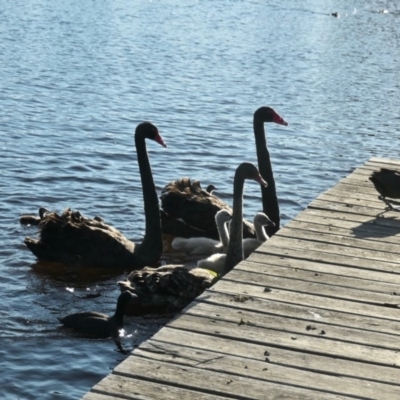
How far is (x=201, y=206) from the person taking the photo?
1053 centimetres

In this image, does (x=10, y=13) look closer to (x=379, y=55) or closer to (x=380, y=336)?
(x=379, y=55)

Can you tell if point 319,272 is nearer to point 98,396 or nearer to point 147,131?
point 98,396

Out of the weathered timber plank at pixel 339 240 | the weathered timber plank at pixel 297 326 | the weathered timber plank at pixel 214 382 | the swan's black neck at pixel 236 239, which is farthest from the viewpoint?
the swan's black neck at pixel 236 239

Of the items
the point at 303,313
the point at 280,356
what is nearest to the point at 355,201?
the point at 303,313

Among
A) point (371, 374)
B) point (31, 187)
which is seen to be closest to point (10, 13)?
point (31, 187)

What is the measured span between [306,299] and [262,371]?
1189mm

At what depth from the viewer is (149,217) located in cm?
1008

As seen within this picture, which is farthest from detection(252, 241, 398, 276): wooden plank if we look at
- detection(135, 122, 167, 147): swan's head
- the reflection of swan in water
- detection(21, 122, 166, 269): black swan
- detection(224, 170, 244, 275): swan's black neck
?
detection(135, 122, 167, 147): swan's head

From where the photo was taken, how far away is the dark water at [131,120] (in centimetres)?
851

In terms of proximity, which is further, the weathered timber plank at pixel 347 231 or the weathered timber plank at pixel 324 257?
the weathered timber plank at pixel 347 231

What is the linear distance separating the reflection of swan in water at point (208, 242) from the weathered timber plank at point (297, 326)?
11.0 ft

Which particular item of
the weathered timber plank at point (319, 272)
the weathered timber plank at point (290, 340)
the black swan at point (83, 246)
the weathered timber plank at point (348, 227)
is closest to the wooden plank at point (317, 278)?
the weathered timber plank at point (319, 272)

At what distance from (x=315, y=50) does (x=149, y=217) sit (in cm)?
2069

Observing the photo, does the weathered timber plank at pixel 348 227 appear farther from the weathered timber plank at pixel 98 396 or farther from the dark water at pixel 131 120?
the weathered timber plank at pixel 98 396
